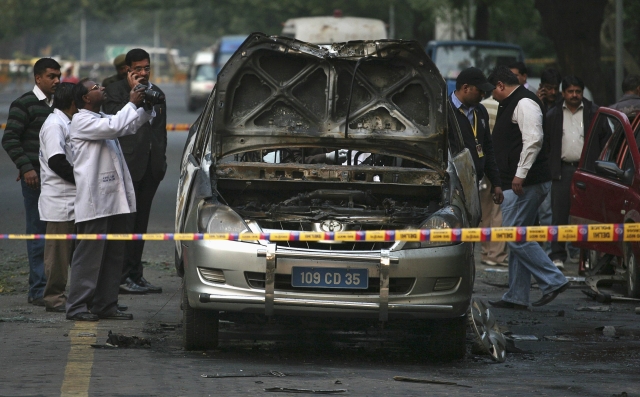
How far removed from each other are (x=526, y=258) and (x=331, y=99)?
7.65ft

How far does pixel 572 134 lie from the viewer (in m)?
12.5

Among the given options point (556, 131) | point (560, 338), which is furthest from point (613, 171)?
point (556, 131)

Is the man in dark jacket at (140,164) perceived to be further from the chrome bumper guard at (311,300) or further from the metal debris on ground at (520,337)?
the metal debris on ground at (520,337)

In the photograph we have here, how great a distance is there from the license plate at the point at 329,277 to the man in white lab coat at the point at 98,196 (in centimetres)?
196

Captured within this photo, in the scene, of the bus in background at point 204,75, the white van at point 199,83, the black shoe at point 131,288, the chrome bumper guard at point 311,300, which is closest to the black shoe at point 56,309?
the black shoe at point 131,288

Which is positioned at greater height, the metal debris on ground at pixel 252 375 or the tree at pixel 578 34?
the tree at pixel 578 34

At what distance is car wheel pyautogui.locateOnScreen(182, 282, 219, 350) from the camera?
769cm

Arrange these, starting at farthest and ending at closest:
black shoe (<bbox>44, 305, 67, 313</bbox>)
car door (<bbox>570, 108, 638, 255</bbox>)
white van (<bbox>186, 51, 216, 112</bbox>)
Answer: white van (<bbox>186, 51, 216, 112</bbox>)
car door (<bbox>570, 108, 638, 255</bbox>)
black shoe (<bbox>44, 305, 67, 313</bbox>)

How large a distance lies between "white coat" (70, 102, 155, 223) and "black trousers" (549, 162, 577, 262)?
5.37 meters

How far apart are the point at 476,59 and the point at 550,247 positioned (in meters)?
11.8

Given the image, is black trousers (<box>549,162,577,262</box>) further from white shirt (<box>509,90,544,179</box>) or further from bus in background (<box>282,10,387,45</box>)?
bus in background (<box>282,10,387,45</box>)

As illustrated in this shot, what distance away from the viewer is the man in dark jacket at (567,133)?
12461mm

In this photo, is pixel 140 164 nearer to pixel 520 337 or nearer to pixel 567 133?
pixel 520 337

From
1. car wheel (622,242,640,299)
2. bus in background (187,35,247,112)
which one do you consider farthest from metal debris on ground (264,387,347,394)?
bus in background (187,35,247,112)
